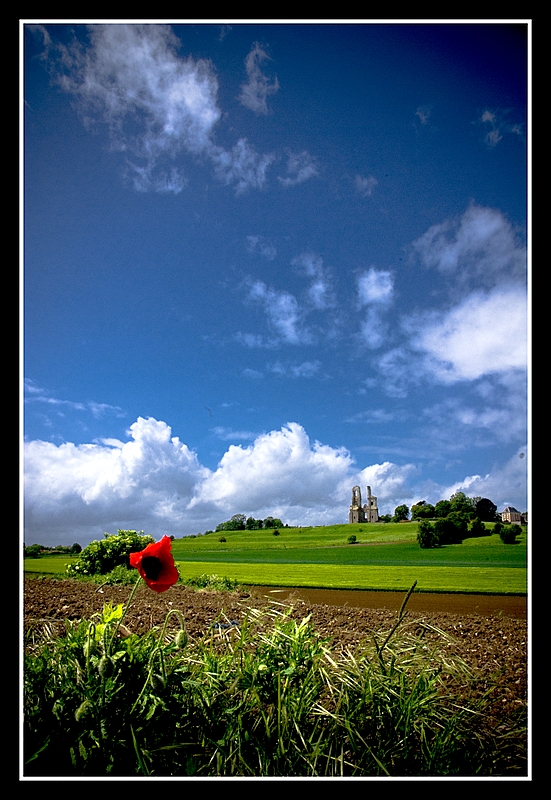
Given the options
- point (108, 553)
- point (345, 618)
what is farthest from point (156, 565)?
point (108, 553)

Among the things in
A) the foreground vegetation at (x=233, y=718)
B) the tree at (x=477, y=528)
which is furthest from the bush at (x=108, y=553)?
the tree at (x=477, y=528)

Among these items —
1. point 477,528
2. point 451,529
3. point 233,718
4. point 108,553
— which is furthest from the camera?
point 451,529

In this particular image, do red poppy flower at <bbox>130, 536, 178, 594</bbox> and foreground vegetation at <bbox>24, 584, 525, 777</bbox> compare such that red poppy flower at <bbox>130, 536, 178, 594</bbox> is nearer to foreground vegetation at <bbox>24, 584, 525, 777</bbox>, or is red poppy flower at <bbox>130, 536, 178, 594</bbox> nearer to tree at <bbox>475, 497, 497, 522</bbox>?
foreground vegetation at <bbox>24, 584, 525, 777</bbox>

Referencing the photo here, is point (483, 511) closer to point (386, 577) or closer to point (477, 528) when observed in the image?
point (477, 528)

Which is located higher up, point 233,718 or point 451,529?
point 233,718

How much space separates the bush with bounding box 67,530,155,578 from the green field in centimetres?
149

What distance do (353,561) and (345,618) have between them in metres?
10.5

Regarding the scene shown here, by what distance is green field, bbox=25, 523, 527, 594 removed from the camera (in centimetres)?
972

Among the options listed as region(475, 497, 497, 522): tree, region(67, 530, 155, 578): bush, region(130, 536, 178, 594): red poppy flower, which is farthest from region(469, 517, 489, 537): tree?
region(130, 536, 178, 594): red poppy flower

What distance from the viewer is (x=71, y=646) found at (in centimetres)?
227

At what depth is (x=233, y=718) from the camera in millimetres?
2248

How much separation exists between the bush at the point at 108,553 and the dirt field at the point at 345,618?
2372 millimetres
